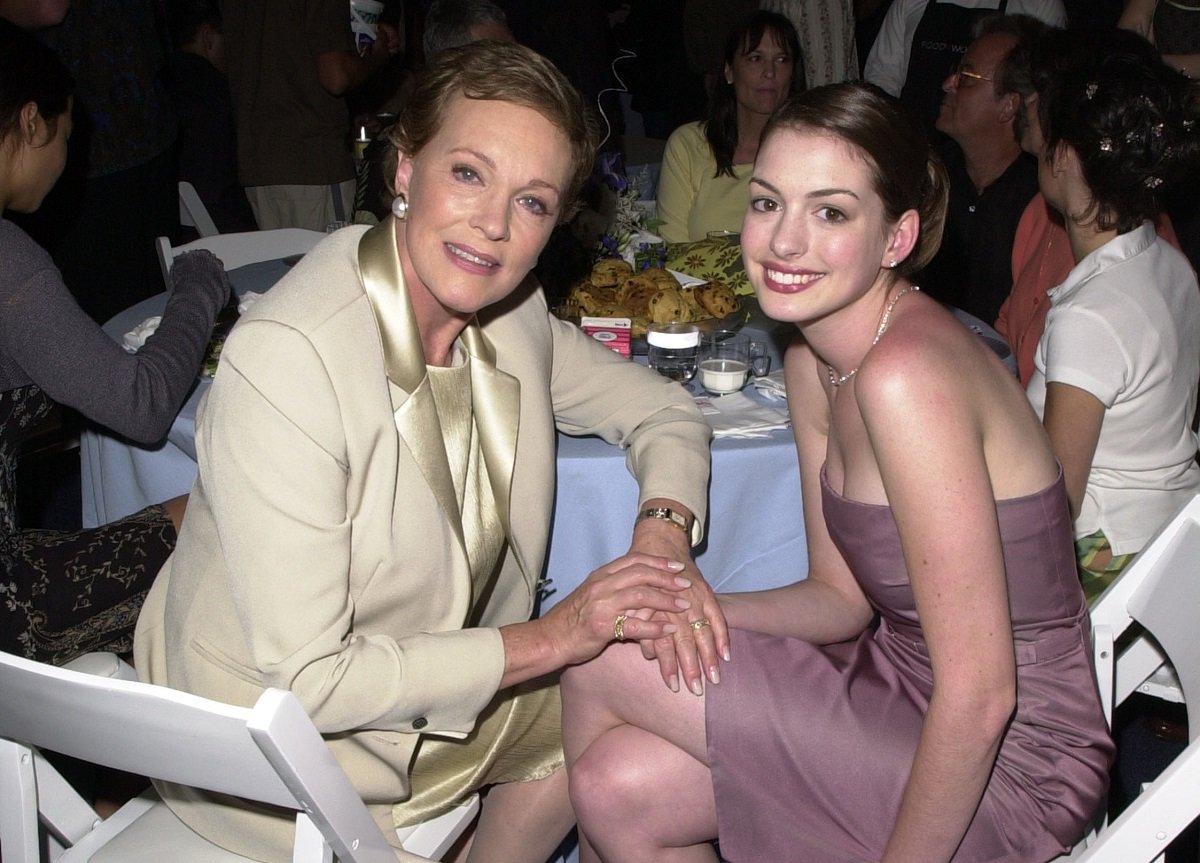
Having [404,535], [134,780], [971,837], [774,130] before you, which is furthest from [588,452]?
[134,780]

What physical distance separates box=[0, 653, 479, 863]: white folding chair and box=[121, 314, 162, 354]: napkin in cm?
114

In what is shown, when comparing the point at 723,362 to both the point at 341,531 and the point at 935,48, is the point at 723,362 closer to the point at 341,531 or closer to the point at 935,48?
the point at 341,531

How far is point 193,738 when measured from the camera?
3.51 feet

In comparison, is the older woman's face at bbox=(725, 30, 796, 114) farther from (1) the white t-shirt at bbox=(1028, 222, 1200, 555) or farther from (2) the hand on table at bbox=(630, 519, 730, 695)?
(2) the hand on table at bbox=(630, 519, 730, 695)

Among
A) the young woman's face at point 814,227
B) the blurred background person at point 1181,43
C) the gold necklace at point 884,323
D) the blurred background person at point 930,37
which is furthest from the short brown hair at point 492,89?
the blurred background person at point 930,37

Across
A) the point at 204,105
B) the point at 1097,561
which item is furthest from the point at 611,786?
the point at 204,105

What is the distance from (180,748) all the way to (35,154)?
4.98 ft

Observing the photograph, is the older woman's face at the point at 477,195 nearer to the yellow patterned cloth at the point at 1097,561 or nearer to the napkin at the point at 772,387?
the napkin at the point at 772,387

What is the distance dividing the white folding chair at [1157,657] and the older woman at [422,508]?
1.89 ft

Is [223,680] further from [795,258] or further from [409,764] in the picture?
[795,258]

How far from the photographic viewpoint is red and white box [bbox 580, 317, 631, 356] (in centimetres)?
227

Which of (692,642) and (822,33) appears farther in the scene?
(822,33)

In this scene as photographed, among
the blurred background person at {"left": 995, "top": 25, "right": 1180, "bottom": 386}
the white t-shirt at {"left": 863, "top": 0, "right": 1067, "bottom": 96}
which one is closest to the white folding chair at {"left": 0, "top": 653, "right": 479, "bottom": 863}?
the blurred background person at {"left": 995, "top": 25, "right": 1180, "bottom": 386}

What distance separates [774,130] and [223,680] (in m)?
1.06
